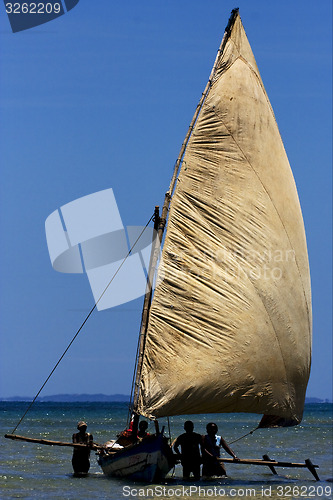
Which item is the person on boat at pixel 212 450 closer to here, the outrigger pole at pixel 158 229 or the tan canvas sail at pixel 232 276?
the tan canvas sail at pixel 232 276

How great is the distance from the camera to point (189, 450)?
56.6 feet

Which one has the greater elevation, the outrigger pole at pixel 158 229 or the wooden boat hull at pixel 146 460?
the outrigger pole at pixel 158 229

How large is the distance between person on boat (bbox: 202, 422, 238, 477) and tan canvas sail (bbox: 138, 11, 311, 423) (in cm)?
52

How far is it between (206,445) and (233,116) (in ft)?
22.1

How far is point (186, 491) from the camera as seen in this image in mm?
16516

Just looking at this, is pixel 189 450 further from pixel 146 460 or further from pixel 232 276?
pixel 232 276

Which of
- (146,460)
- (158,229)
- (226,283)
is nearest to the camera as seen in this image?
(146,460)

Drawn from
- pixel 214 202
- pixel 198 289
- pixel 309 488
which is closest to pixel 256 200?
pixel 214 202

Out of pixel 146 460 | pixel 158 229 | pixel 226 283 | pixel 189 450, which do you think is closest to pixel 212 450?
pixel 189 450

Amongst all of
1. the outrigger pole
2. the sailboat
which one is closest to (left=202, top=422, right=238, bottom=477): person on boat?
the sailboat

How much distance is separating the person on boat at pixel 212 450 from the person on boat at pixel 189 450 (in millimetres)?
139

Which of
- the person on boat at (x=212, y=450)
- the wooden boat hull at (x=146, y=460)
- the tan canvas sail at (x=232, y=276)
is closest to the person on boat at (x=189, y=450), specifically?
the person on boat at (x=212, y=450)

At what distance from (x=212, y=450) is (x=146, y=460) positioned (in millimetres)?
1367

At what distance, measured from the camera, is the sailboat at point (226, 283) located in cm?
1664
